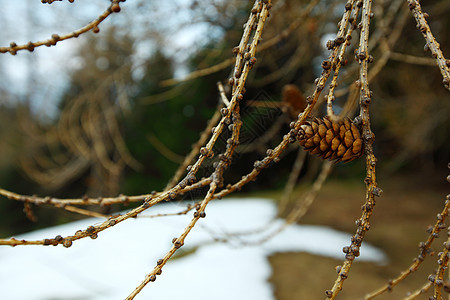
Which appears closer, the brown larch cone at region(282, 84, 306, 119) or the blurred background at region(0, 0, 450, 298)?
the brown larch cone at region(282, 84, 306, 119)

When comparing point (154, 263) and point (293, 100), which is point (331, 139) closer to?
point (293, 100)

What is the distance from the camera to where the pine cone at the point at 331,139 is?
1.32 ft

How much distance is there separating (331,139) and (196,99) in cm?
305

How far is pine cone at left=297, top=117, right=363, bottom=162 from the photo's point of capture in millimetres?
401

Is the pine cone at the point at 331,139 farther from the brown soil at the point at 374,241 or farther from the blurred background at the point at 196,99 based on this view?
the brown soil at the point at 374,241

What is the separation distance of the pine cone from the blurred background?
0.21 metres

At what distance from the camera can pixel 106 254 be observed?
58.2 inches

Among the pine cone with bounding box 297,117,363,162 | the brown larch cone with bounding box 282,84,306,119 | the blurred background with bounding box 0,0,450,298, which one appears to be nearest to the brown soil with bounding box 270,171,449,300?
the blurred background with bounding box 0,0,450,298

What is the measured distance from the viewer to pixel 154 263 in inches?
52.7

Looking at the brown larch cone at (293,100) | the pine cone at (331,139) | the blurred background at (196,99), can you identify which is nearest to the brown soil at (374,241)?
the blurred background at (196,99)

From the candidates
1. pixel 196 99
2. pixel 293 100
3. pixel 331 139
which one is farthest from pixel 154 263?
pixel 196 99

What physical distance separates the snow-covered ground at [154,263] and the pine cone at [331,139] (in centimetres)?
51

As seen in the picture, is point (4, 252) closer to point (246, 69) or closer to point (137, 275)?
point (137, 275)

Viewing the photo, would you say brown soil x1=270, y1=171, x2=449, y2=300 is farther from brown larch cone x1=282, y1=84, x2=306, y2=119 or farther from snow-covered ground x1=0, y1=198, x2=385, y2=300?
brown larch cone x1=282, y1=84, x2=306, y2=119
